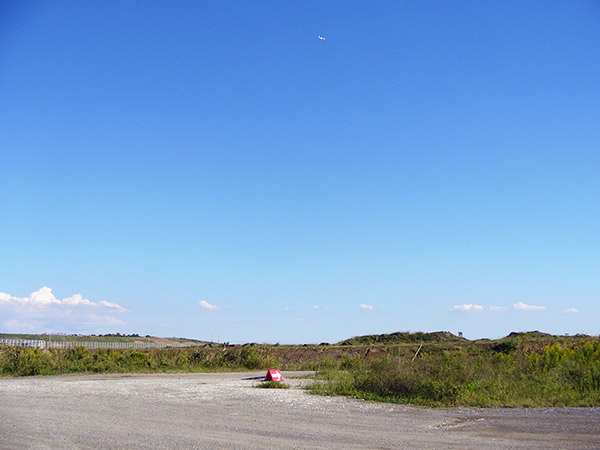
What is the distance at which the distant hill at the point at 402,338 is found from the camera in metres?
65.4

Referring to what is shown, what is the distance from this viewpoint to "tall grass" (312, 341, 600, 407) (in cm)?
1512

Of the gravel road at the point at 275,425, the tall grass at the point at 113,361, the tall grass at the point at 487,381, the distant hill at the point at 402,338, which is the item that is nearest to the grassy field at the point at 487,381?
the tall grass at the point at 487,381

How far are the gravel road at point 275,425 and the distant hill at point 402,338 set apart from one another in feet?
164

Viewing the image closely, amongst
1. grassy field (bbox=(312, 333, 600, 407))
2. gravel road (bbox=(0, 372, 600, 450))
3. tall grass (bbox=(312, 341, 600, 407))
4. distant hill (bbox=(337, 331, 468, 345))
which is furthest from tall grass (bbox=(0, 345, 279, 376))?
distant hill (bbox=(337, 331, 468, 345))

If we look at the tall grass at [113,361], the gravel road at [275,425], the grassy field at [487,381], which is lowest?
the tall grass at [113,361]

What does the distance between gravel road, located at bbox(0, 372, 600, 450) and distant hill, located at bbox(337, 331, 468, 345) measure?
164 feet

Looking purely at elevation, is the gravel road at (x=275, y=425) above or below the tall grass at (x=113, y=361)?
above

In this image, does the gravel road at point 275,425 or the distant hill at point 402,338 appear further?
the distant hill at point 402,338

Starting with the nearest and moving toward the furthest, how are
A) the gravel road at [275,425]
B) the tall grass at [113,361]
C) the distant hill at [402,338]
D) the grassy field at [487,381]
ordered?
the gravel road at [275,425]
the grassy field at [487,381]
the tall grass at [113,361]
the distant hill at [402,338]

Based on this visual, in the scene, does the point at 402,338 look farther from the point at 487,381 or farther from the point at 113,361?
the point at 487,381

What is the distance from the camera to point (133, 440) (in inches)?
408

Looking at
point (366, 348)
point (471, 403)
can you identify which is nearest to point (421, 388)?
point (471, 403)

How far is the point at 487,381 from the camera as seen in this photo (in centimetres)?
1655

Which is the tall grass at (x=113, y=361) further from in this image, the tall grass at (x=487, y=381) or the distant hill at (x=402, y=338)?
the distant hill at (x=402, y=338)
